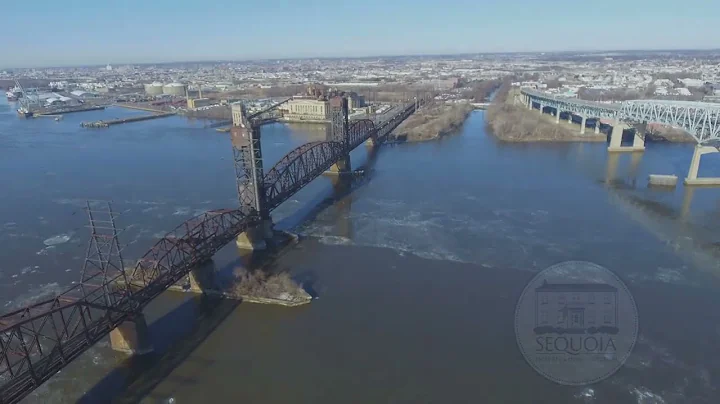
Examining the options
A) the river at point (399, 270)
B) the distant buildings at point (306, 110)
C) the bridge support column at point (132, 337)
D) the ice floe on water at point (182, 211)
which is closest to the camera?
the river at point (399, 270)

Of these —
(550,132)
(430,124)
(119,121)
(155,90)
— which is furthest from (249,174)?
(155,90)

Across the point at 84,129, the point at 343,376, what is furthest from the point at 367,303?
the point at 84,129

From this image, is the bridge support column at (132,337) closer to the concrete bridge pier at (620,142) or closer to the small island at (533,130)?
the small island at (533,130)

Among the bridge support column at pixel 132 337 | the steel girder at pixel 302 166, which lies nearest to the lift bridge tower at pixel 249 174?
the steel girder at pixel 302 166

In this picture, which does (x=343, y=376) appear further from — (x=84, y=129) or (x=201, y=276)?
(x=84, y=129)

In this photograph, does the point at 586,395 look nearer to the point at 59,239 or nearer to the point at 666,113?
the point at 59,239
